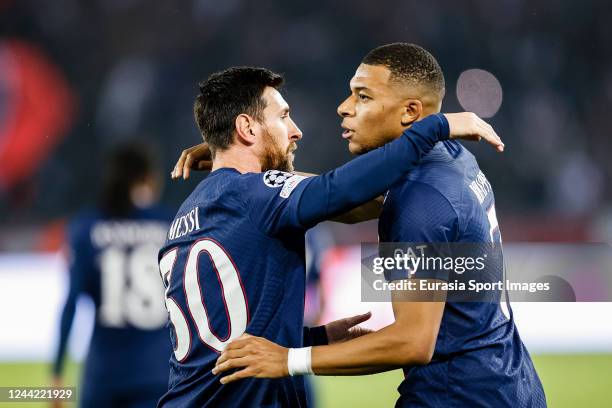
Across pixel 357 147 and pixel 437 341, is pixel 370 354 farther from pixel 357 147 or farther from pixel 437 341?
pixel 357 147

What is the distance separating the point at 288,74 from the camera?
12750 millimetres

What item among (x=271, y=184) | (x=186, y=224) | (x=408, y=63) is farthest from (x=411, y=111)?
(x=186, y=224)

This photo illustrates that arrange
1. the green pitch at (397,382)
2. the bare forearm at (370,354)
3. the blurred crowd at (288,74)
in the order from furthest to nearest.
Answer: the blurred crowd at (288,74) < the green pitch at (397,382) < the bare forearm at (370,354)

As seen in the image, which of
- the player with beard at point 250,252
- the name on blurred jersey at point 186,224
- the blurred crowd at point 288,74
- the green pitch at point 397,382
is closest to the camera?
the player with beard at point 250,252

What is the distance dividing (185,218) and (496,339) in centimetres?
121

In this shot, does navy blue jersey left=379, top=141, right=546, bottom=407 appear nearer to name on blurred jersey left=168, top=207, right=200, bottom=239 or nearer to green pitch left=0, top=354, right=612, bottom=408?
name on blurred jersey left=168, top=207, right=200, bottom=239

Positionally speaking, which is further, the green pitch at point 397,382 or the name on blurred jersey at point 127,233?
the green pitch at point 397,382

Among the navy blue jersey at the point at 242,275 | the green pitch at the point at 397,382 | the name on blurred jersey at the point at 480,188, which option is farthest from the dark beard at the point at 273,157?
the green pitch at the point at 397,382

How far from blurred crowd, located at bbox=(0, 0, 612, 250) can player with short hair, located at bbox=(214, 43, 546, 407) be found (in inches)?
348

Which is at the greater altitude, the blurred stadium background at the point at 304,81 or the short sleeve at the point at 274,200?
the blurred stadium background at the point at 304,81

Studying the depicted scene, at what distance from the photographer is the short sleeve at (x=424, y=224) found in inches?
103

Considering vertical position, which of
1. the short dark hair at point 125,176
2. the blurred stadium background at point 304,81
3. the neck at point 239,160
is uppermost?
the blurred stadium background at point 304,81

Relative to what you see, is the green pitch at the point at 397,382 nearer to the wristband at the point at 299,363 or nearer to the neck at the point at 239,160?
the neck at the point at 239,160

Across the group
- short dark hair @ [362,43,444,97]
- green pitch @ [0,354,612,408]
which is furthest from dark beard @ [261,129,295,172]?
green pitch @ [0,354,612,408]
